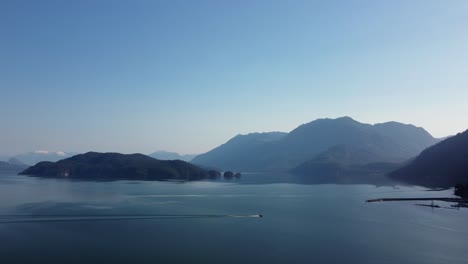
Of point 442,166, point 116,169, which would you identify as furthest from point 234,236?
point 116,169

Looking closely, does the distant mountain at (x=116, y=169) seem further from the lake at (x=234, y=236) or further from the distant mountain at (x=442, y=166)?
the lake at (x=234, y=236)

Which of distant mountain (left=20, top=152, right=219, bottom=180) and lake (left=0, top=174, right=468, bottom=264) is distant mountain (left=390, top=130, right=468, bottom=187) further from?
distant mountain (left=20, top=152, right=219, bottom=180)

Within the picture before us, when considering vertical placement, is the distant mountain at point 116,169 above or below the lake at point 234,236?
above

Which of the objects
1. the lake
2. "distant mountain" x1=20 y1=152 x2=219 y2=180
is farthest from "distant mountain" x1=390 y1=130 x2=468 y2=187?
"distant mountain" x1=20 y1=152 x2=219 y2=180

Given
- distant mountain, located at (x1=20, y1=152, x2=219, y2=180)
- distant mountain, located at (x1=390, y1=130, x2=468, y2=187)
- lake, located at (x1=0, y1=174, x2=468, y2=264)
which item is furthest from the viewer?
distant mountain, located at (x1=20, y1=152, x2=219, y2=180)

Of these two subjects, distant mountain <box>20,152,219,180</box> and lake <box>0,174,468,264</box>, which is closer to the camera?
lake <box>0,174,468,264</box>

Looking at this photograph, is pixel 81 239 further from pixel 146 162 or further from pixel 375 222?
pixel 146 162

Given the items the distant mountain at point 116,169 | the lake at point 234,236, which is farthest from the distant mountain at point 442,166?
the distant mountain at point 116,169

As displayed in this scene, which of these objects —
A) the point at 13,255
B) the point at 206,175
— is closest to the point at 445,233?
the point at 13,255
